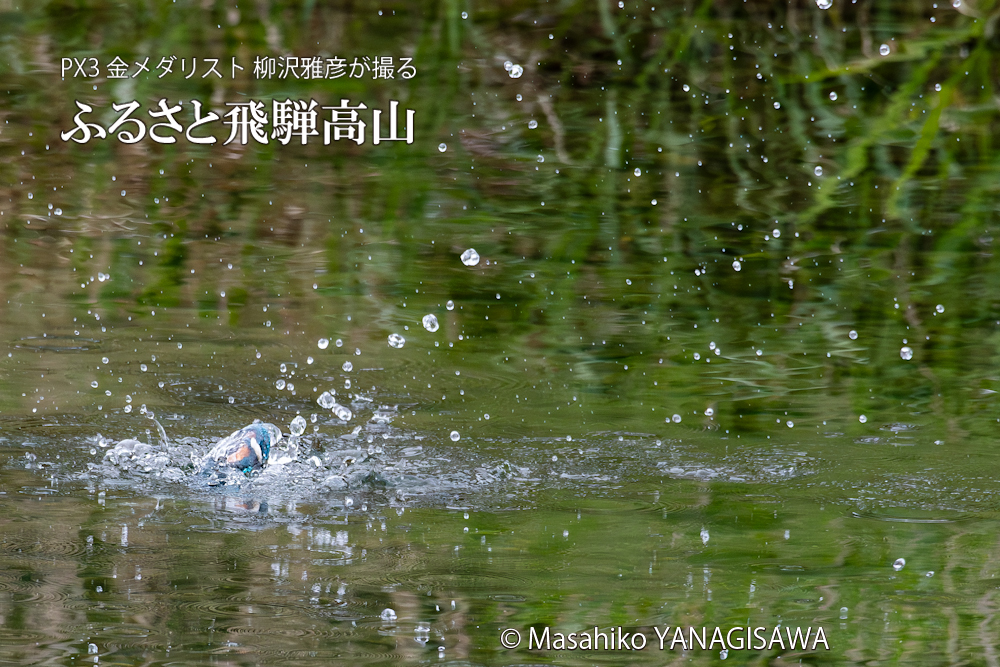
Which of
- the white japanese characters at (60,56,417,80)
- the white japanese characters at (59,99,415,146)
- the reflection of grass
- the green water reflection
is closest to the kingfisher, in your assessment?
the green water reflection

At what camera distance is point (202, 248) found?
562 centimetres

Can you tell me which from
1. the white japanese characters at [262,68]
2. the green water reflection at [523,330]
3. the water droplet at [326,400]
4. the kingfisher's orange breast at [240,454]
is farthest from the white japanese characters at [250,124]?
the kingfisher's orange breast at [240,454]

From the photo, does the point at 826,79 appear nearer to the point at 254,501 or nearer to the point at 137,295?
the point at 137,295

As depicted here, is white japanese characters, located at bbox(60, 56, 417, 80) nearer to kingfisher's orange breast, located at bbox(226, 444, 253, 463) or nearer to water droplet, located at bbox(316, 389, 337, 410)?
water droplet, located at bbox(316, 389, 337, 410)

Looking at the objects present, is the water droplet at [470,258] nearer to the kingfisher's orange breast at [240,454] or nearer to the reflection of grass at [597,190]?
the reflection of grass at [597,190]

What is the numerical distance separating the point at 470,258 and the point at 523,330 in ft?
2.10

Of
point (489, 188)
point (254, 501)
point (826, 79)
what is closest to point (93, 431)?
point (254, 501)

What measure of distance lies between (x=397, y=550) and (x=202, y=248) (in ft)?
8.99

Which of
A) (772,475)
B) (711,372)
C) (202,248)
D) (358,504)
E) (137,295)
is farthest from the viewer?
(202,248)
